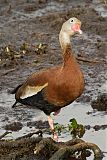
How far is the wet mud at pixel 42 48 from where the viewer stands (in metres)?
9.94

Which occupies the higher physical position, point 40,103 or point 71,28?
point 71,28

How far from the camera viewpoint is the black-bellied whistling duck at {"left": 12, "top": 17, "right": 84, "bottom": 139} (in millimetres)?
8062

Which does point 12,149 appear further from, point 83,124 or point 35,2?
point 35,2

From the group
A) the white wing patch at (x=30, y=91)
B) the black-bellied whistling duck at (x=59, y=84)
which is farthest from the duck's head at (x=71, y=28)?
the white wing patch at (x=30, y=91)

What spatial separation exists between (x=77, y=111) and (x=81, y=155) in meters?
1.78

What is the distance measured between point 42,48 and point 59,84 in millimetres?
4778

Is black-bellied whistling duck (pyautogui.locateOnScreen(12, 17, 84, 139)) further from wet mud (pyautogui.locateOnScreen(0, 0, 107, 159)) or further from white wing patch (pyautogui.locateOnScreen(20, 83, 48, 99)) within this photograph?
wet mud (pyautogui.locateOnScreen(0, 0, 107, 159))

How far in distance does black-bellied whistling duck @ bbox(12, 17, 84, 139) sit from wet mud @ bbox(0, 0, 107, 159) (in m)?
0.80

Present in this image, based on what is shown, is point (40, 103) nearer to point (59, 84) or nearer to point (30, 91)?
point (30, 91)

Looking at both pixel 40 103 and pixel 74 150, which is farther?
pixel 40 103

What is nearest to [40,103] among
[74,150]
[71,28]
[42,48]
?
[74,150]

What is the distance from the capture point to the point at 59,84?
8102 mm

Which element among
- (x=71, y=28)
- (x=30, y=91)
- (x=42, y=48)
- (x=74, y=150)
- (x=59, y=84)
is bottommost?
(x=74, y=150)

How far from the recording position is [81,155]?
814 cm
